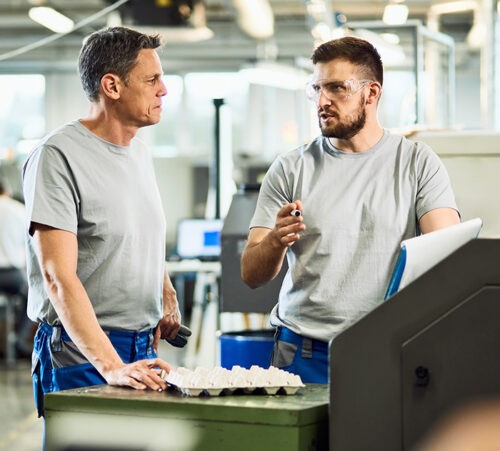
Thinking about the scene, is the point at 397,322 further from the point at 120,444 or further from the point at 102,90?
the point at 102,90

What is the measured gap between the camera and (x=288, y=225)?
1440 millimetres

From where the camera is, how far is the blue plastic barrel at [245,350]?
8.39 feet

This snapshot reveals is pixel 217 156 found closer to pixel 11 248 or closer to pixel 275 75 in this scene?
pixel 275 75

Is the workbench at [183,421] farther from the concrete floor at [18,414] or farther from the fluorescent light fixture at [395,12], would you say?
the fluorescent light fixture at [395,12]

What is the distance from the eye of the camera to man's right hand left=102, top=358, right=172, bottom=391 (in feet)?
4.23

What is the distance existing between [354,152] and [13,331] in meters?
6.58

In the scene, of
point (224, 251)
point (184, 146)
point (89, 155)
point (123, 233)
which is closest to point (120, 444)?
point (123, 233)

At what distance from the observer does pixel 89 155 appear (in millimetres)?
1771

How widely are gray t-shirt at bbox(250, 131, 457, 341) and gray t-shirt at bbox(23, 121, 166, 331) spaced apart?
0.92 ft

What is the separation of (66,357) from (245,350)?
96 centimetres

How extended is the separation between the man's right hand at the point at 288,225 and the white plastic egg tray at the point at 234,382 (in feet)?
0.99

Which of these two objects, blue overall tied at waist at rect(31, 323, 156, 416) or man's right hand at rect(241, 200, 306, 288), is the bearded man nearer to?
man's right hand at rect(241, 200, 306, 288)

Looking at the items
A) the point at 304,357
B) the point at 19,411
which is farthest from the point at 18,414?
the point at 304,357

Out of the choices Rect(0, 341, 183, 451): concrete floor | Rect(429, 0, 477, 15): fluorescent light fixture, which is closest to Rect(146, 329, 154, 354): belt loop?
Rect(0, 341, 183, 451): concrete floor
